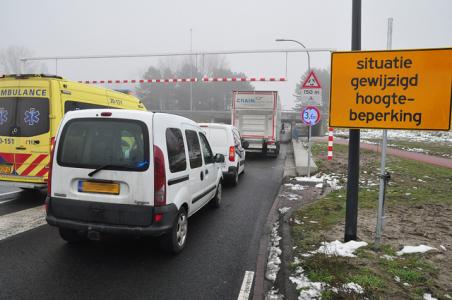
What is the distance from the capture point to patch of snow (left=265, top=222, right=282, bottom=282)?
14.3 ft

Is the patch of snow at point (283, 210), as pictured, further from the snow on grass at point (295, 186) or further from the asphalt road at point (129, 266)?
the snow on grass at point (295, 186)

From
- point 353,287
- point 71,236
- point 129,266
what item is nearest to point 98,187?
point 129,266

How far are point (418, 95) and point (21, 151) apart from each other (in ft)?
23.9

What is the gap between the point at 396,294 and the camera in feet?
12.0

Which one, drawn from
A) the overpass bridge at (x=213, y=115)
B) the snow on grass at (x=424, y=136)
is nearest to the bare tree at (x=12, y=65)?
the overpass bridge at (x=213, y=115)

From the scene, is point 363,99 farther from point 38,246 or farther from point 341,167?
point 341,167

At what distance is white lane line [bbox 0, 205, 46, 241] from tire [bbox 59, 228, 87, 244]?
100cm

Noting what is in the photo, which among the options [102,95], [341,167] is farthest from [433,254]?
[341,167]

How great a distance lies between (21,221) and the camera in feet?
20.8

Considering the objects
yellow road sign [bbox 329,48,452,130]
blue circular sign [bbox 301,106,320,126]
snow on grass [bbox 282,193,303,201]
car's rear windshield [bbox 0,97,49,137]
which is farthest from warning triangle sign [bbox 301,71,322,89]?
car's rear windshield [bbox 0,97,49,137]

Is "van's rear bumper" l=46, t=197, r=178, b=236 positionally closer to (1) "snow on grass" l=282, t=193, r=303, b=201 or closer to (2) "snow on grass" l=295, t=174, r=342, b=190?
(1) "snow on grass" l=282, t=193, r=303, b=201

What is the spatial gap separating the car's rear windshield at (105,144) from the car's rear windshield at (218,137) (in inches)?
239

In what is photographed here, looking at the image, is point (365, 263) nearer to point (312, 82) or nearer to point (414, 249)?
point (414, 249)

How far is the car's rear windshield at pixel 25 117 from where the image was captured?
7.56m
